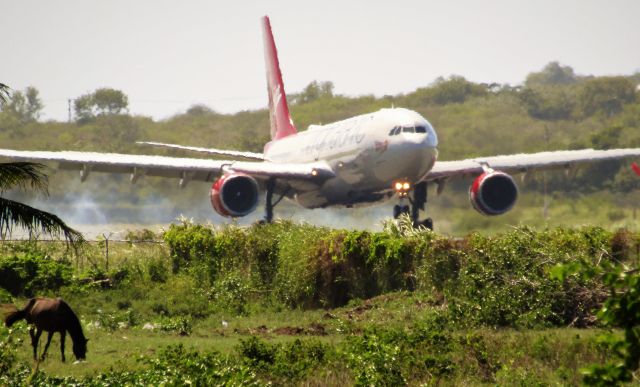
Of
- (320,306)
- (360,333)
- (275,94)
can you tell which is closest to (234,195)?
(275,94)

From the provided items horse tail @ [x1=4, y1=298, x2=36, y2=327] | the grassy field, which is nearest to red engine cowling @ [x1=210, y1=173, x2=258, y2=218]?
the grassy field

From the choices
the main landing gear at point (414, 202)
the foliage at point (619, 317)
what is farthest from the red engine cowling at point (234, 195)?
the foliage at point (619, 317)

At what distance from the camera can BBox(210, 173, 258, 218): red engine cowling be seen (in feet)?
130

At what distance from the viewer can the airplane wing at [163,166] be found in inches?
1610

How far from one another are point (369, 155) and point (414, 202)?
4114 millimetres

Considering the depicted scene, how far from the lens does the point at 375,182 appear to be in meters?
39.0

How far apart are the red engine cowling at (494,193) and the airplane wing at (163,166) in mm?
4853

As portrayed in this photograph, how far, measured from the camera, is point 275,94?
5172cm

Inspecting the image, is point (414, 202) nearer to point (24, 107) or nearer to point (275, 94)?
point (275, 94)

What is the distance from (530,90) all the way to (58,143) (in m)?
28.1

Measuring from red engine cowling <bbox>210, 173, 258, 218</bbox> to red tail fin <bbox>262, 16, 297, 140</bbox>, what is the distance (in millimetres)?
9284

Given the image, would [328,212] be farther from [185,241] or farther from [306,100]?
[306,100]

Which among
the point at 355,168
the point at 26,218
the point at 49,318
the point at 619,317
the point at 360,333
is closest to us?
the point at 619,317

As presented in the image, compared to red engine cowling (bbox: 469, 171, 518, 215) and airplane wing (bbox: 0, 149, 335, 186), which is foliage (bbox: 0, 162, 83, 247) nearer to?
airplane wing (bbox: 0, 149, 335, 186)
